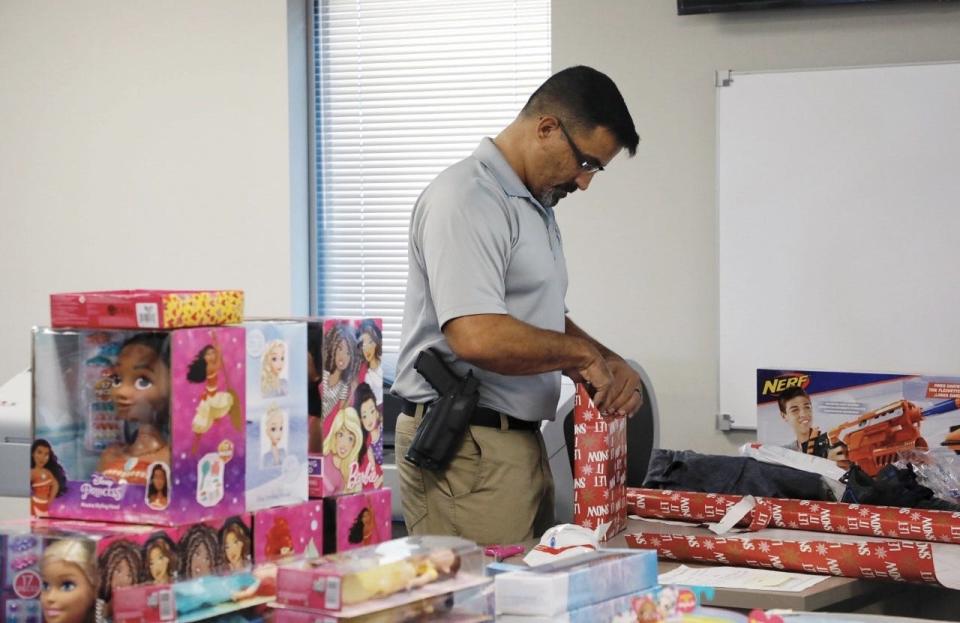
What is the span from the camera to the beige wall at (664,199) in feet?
12.6

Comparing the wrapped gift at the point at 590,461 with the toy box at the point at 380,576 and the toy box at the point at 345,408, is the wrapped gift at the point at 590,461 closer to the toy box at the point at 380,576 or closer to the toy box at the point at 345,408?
the toy box at the point at 345,408

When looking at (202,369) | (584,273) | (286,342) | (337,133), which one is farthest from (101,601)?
(337,133)

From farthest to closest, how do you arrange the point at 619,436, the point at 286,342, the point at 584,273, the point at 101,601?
the point at 584,273 → the point at 619,436 → the point at 286,342 → the point at 101,601

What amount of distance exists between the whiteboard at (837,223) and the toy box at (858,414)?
1351 millimetres

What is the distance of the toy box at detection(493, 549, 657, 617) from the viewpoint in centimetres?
129

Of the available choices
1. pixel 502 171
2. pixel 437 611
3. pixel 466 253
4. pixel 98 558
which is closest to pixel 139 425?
pixel 98 558

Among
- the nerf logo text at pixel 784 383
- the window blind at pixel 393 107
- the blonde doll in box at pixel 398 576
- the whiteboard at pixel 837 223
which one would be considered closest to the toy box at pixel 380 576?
the blonde doll in box at pixel 398 576

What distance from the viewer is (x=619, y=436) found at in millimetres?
2289

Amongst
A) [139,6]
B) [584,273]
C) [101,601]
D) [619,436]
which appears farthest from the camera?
[139,6]

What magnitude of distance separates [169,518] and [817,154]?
296 cm

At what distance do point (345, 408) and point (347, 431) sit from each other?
0.03 metres

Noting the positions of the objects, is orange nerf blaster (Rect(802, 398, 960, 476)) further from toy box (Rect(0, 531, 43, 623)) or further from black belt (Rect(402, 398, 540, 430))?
toy box (Rect(0, 531, 43, 623))

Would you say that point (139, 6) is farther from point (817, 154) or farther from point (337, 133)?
point (817, 154)

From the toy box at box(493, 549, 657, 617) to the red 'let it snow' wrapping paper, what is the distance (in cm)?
92
